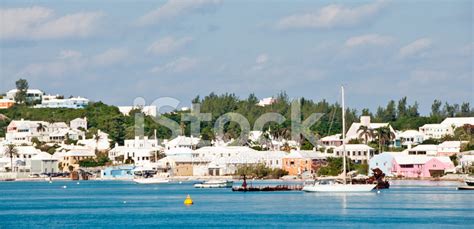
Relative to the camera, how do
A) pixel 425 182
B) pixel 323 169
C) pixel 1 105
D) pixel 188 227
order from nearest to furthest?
pixel 188 227
pixel 425 182
pixel 323 169
pixel 1 105

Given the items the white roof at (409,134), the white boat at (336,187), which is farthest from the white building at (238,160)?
the white boat at (336,187)

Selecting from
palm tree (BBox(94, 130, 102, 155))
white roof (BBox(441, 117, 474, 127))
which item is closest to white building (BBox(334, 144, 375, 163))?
white roof (BBox(441, 117, 474, 127))

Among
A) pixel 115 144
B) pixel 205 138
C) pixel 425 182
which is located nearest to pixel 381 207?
Answer: pixel 425 182

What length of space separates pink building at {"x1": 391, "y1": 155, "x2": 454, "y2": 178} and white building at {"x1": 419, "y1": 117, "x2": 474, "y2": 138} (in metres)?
26.3

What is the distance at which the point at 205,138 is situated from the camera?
5084 inches

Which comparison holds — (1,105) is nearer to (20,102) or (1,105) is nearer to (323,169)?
(20,102)

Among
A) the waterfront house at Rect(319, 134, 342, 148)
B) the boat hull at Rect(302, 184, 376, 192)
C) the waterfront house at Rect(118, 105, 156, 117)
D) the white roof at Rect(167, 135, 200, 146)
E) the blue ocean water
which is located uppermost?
the waterfront house at Rect(118, 105, 156, 117)

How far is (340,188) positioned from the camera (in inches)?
2771

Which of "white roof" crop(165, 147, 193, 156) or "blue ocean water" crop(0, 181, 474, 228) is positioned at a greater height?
"white roof" crop(165, 147, 193, 156)

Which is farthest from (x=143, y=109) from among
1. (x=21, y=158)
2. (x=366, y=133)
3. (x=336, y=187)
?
(x=336, y=187)

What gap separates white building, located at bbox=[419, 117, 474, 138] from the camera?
414ft

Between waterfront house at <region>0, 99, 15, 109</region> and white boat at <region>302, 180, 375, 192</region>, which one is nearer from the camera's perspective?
white boat at <region>302, 180, 375, 192</region>

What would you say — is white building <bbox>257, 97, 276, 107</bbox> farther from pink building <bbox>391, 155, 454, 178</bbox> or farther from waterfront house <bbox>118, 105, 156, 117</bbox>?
pink building <bbox>391, 155, 454, 178</bbox>

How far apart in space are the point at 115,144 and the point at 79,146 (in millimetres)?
4149
